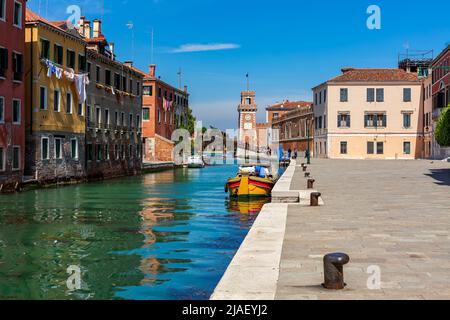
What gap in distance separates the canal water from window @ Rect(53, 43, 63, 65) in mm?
11783

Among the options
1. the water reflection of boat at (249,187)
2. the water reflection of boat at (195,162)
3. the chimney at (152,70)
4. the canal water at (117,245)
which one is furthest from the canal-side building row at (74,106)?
the chimney at (152,70)

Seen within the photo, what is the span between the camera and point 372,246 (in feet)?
28.9

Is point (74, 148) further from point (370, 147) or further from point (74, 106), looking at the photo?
point (370, 147)

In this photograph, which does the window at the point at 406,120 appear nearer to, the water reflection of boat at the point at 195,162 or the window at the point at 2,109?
the water reflection of boat at the point at 195,162

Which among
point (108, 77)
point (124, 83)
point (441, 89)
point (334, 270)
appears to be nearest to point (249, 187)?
point (334, 270)

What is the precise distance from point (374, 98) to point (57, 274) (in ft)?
200

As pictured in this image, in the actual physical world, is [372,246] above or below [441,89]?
below

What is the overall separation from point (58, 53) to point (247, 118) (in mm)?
108378

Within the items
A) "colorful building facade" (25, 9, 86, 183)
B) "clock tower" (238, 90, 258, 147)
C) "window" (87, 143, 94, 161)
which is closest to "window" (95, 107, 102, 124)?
"window" (87, 143, 94, 161)

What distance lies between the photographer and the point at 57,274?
10062 millimetres

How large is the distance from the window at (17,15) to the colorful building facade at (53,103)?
1.62 m

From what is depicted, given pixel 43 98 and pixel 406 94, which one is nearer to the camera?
pixel 43 98

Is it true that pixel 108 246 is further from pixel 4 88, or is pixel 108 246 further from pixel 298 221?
pixel 4 88
